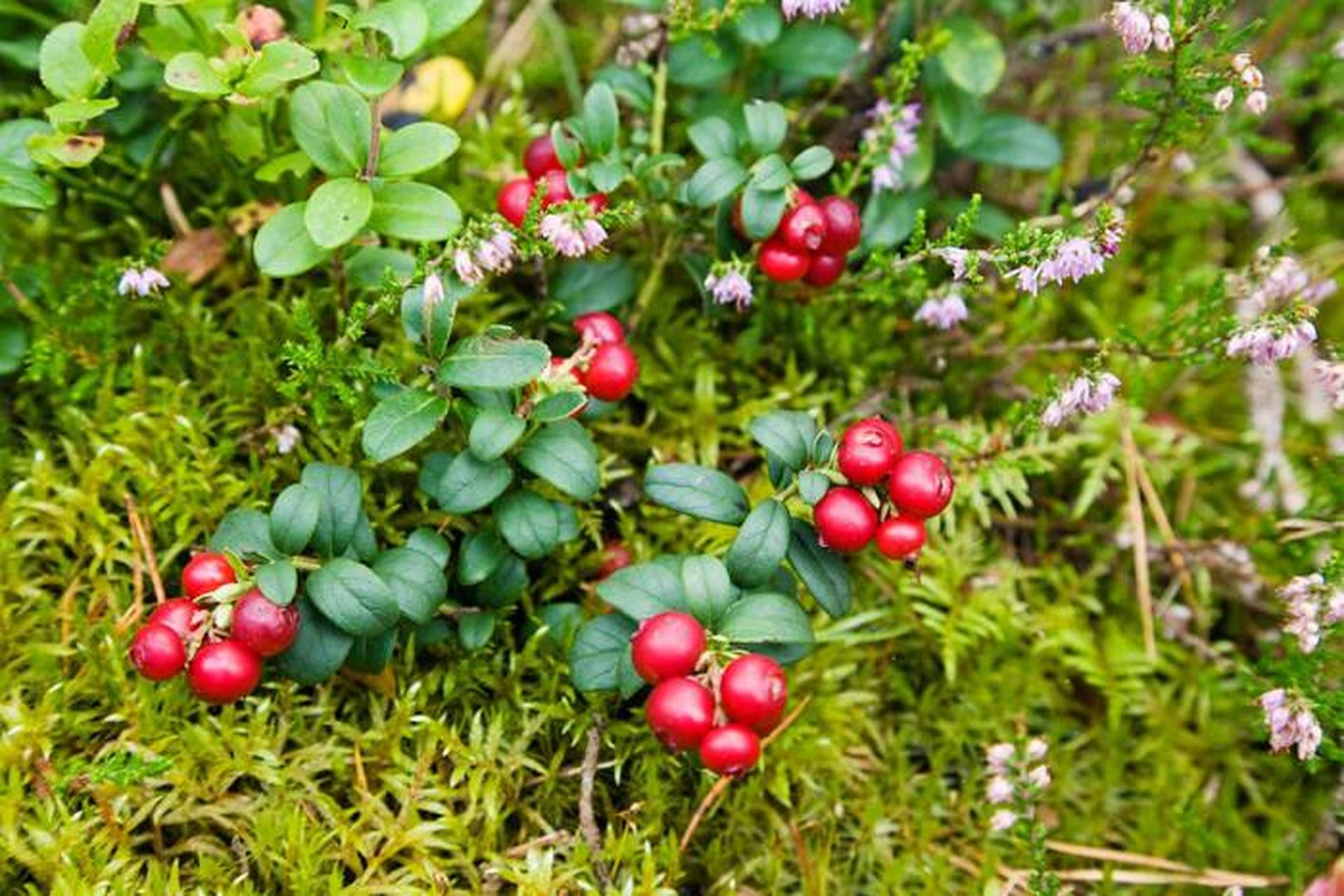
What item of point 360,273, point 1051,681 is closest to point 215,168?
point 360,273

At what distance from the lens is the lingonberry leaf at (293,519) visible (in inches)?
99.9

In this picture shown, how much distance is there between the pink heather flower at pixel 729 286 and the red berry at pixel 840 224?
0.23m

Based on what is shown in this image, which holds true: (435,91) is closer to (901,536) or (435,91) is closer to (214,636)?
(214,636)

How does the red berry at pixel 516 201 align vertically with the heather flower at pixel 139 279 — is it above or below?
above

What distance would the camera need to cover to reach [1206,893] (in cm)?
306

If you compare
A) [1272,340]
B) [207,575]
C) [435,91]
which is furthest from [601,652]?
[435,91]

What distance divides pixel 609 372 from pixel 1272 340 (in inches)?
56.6

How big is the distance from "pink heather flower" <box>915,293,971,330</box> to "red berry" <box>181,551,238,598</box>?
1.82 m

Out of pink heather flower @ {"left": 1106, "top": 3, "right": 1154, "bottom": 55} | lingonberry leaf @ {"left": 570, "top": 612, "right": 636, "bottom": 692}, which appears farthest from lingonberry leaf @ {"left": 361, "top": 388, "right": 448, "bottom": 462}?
pink heather flower @ {"left": 1106, "top": 3, "right": 1154, "bottom": 55}

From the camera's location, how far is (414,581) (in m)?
2.60

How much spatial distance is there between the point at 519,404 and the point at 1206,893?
2.10m

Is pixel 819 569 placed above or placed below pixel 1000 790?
above

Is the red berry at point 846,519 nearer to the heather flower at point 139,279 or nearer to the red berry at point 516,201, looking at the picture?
the red berry at point 516,201

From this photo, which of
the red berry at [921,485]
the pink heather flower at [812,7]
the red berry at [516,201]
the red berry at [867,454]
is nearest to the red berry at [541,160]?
the red berry at [516,201]
